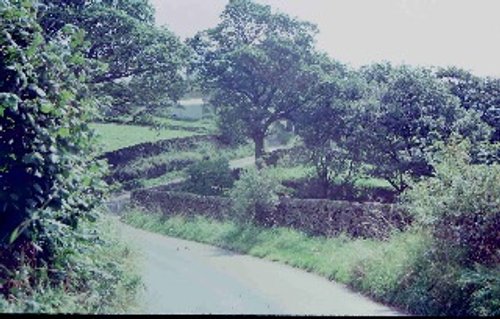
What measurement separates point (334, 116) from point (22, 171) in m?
19.7

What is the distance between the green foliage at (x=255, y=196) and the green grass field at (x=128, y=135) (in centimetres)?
1241

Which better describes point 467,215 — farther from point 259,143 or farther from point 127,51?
point 259,143

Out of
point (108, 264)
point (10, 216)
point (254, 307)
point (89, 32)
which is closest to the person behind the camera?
point (10, 216)

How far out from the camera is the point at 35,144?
8016 mm

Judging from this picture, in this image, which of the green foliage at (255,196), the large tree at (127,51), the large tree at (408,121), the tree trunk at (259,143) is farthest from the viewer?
the tree trunk at (259,143)

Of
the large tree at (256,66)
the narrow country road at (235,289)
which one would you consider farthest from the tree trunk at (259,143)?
the narrow country road at (235,289)

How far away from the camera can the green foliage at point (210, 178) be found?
91.0ft

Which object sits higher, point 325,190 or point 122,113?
point 122,113

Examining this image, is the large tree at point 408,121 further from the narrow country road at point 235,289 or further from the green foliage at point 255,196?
the narrow country road at point 235,289

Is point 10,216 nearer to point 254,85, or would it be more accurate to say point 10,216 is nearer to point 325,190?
point 325,190

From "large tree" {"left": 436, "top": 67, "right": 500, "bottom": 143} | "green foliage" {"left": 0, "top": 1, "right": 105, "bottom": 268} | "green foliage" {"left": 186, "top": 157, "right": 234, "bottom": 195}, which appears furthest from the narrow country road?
"large tree" {"left": 436, "top": 67, "right": 500, "bottom": 143}

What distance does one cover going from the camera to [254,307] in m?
12.2

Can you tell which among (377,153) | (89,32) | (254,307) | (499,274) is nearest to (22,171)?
(254,307)

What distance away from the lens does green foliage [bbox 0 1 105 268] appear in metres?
7.84
